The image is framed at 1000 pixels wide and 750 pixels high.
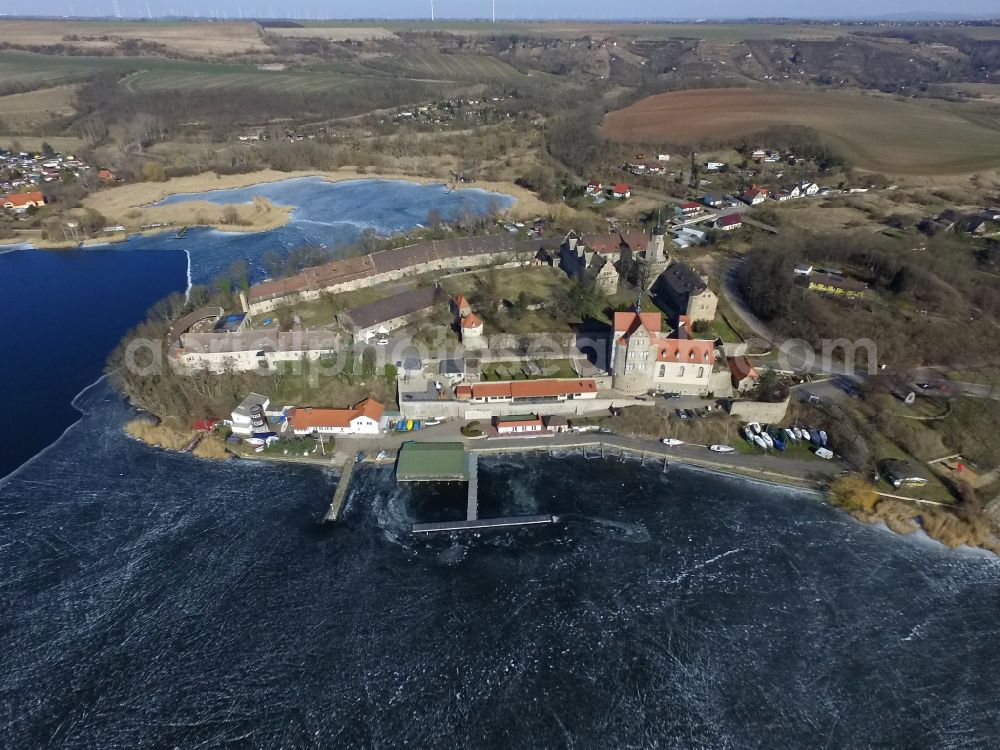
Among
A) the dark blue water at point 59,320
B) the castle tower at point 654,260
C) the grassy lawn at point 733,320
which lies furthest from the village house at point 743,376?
the dark blue water at point 59,320

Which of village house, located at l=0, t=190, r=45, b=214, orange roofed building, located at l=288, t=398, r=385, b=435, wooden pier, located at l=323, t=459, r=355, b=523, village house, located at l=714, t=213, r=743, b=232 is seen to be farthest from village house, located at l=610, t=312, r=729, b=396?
village house, located at l=0, t=190, r=45, b=214

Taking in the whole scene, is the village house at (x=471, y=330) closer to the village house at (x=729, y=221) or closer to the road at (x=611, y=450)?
the road at (x=611, y=450)

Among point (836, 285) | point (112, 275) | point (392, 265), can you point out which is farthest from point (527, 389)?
point (112, 275)

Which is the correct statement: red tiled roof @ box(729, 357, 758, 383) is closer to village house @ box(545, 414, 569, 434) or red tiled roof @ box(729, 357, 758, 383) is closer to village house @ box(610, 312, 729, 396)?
village house @ box(610, 312, 729, 396)

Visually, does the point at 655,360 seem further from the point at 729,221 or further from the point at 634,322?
the point at 729,221

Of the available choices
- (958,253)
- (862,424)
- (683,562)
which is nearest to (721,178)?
(958,253)

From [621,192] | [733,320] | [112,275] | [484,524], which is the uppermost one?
[621,192]
